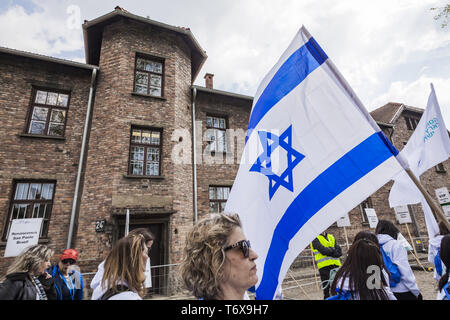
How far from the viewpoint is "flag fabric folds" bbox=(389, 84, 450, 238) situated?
3576mm

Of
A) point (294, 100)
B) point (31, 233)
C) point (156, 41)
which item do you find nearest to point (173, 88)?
point (156, 41)

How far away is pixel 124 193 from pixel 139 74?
505 centimetres

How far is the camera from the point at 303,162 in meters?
2.07

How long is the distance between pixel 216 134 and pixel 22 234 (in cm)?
763

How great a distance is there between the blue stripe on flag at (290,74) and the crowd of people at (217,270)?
137 cm

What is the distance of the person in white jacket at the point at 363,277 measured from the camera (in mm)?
1973

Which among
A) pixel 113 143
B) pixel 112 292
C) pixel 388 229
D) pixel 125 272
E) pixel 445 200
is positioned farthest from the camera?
pixel 113 143

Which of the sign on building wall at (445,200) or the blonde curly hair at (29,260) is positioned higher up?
the sign on building wall at (445,200)

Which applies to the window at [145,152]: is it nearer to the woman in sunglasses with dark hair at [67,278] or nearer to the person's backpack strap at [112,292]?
the woman in sunglasses with dark hair at [67,278]

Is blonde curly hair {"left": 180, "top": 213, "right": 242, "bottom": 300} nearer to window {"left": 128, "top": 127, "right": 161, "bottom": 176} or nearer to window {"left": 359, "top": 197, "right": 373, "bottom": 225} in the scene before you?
window {"left": 128, "top": 127, "right": 161, "bottom": 176}

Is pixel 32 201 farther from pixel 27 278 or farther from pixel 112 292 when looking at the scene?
pixel 112 292

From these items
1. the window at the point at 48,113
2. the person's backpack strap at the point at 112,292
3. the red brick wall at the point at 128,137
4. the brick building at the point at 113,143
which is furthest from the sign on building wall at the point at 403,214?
the window at the point at 48,113

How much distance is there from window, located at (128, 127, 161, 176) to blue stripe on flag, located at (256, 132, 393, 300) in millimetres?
7315

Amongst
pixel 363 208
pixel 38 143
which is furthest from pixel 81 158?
pixel 363 208
